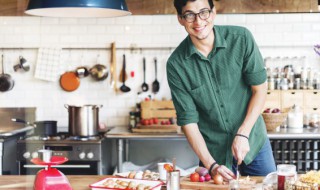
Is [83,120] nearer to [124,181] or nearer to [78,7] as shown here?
[124,181]

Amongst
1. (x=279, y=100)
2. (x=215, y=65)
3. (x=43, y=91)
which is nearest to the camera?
(x=215, y=65)

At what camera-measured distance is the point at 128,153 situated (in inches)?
272

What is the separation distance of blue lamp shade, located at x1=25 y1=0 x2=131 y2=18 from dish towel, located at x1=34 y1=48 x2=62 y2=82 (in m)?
3.60

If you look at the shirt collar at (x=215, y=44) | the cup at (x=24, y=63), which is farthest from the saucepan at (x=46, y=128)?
the shirt collar at (x=215, y=44)

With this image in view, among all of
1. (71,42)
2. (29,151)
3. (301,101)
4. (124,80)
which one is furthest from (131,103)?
(301,101)

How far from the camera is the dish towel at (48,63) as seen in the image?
22.7 feet

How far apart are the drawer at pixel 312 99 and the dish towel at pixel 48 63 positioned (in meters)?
3.04

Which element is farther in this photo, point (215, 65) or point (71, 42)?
point (71, 42)

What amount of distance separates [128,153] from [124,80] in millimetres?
909

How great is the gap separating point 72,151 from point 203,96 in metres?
2.62

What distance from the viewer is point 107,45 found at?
272 inches

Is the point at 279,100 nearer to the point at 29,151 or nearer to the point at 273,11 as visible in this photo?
the point at 273,11

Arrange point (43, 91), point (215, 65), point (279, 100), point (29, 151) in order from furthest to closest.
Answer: point (43, 91) → point (279, 100) → point (29, 151) → point (215, 65)

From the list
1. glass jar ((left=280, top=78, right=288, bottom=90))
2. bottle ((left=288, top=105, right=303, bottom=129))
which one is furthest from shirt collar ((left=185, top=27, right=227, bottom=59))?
glass jar ((left=280, top=78, right=288, bottom=90))
